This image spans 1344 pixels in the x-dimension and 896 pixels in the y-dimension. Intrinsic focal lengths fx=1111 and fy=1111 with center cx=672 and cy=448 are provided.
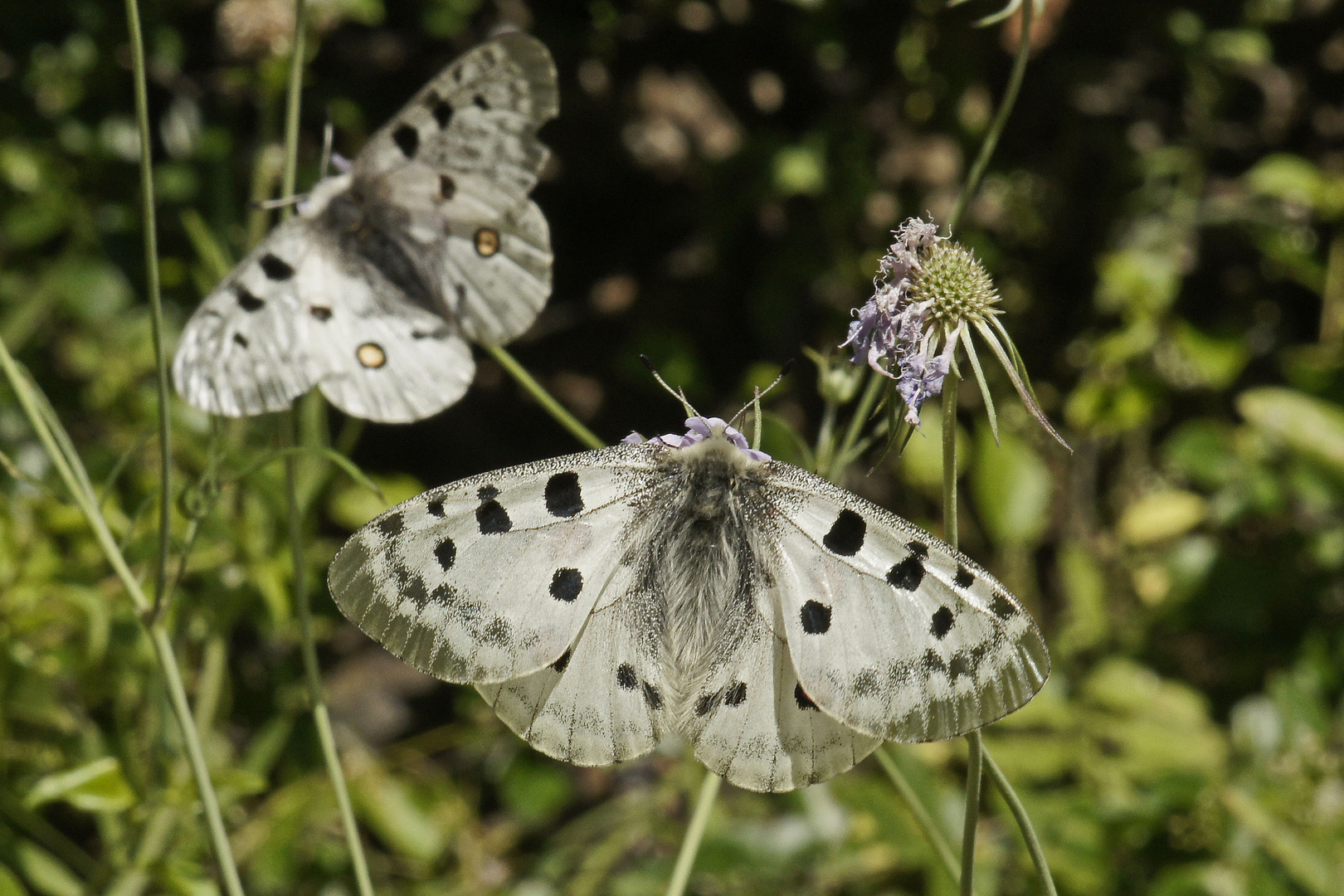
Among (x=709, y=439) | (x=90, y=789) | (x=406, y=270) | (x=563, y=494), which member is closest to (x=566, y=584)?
(x=563, y=494)

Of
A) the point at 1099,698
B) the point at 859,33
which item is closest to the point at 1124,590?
the point at 1099,698

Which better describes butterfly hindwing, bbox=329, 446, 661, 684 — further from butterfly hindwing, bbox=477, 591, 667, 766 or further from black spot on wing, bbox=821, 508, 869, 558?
black spot on wing, bbox=821, 508, 869, 558

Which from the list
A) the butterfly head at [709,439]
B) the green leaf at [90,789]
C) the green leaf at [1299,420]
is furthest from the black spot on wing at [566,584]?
the green leaf at [1299,420]

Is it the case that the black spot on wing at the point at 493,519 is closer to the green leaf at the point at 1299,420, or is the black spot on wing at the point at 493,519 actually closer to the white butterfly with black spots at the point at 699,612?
the white butterfly with black spots at the point at 699,612

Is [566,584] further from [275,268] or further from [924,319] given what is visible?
[275,268]

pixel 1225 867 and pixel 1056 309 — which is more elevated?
pixel 1056 309

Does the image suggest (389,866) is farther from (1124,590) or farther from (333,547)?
(1124,590)

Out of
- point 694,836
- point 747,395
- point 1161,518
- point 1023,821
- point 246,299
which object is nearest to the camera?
point 1023,821
